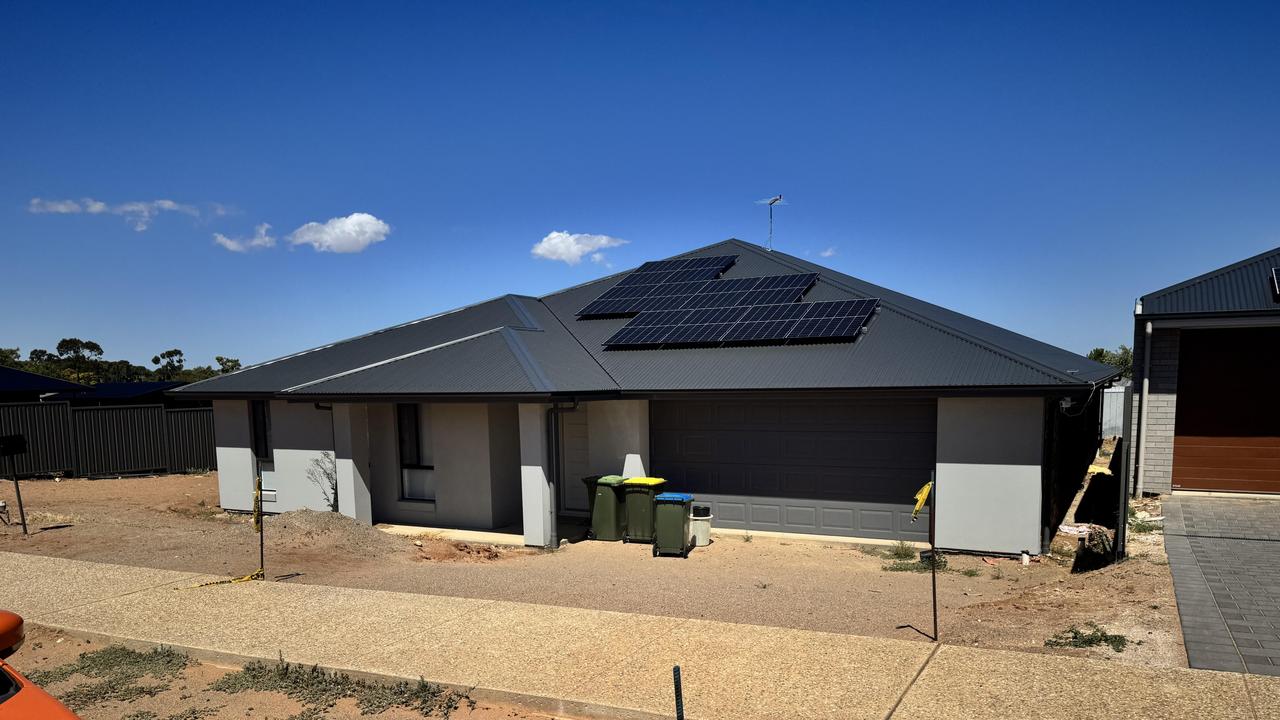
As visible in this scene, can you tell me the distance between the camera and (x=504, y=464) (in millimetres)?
14219

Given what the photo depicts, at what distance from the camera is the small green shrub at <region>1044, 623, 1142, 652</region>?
271 inches

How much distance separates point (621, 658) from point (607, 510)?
5.99 metres

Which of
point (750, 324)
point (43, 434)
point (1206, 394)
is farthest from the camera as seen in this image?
point (43, 434)

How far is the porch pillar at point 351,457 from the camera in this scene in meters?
14.1

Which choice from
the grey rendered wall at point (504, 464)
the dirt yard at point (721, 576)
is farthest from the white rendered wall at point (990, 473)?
the grey rendered wall at point (504, 464)

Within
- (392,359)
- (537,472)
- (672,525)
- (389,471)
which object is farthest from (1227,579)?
(392,359)

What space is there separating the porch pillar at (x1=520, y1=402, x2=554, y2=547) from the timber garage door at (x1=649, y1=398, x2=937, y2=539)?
100 inches

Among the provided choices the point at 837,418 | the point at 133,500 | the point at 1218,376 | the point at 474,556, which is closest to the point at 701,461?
the point at 837,418

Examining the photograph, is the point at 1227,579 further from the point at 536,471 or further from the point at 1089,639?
the point at 536,471

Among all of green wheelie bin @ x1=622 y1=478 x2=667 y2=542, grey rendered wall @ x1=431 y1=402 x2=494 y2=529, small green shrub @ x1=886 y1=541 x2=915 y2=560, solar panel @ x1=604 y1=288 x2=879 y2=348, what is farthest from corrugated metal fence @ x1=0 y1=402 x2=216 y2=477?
small green shrub @ x1=886 y1=541 x2=915 y2=560

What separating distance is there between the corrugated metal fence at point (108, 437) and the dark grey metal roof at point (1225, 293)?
24.4 m

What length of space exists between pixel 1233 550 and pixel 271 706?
11516 mm

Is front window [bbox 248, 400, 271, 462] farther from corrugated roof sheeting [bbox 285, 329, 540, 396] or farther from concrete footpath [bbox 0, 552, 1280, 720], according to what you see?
concrete footpath [bbox 0, 552, 1280, 720]

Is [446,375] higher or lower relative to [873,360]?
lower
